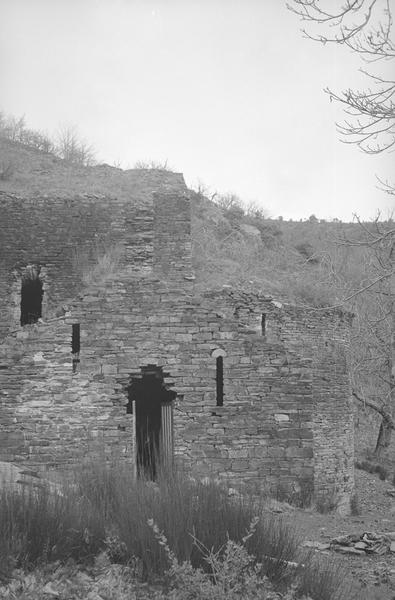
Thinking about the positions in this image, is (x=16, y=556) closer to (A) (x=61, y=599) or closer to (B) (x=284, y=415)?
(A) (x=61, y=599)

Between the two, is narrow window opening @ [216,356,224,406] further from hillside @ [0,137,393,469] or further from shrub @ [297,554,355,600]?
shrub @ [297,554,355,600]

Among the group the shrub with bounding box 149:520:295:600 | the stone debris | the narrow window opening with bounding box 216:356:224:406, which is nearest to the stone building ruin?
the narrow window opening with bounding box 216:356:224:406

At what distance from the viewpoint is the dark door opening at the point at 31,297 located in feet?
55.6

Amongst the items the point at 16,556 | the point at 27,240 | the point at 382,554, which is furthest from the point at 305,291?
the point at 16,556

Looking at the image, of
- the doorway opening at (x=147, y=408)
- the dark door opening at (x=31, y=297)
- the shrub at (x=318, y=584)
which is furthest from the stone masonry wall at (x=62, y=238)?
the shrub at (x=318, y=584)

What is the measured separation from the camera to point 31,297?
1728 cm

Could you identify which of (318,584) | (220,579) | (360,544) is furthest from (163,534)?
(360,544)

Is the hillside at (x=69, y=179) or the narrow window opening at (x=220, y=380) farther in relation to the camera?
the hillside at (x=69, y=179)

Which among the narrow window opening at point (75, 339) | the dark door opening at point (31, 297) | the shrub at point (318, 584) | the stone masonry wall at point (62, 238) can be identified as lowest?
the shrub at point (318, 584)

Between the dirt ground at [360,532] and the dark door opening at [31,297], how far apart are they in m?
9.14

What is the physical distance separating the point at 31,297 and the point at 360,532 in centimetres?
1087

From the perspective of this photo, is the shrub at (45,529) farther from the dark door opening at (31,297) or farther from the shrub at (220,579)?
the dark door opening at (31,297)

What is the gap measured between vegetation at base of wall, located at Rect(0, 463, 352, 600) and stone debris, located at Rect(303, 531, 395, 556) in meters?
1.98

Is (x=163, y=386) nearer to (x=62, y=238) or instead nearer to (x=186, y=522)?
(x=186, y=522)
